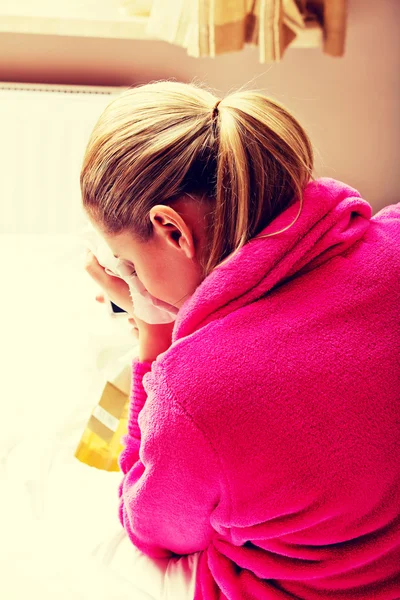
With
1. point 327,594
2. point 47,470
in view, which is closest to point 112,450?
point 47,470

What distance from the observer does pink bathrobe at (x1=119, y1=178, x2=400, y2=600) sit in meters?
0.59

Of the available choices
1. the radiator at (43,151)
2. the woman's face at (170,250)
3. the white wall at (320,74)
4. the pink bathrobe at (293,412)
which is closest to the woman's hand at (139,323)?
the woman's face at (170,250)

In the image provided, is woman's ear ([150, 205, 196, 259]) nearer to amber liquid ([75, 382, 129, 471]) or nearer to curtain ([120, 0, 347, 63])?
amber liquid ([75, 382, 129, 471])

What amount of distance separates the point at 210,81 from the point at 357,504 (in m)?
1.42

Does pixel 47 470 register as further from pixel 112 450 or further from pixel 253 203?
pixel 253 203

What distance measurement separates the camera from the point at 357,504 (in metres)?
0.61

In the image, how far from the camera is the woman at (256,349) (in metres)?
0.59

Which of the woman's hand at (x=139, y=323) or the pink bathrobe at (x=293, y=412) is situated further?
the woman's hand at (x=139, y=323)

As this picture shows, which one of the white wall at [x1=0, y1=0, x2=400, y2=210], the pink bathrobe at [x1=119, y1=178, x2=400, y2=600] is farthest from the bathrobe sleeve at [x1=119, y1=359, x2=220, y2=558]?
the white wall at [x1=0, y1=0, x2=400, y2=210]

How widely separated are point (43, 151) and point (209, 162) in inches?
41.4

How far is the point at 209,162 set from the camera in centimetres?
68

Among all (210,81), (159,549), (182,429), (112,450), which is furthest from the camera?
(210,81)

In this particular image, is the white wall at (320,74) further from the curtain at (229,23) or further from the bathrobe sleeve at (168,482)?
the bathrobe sleeve at (168,482)

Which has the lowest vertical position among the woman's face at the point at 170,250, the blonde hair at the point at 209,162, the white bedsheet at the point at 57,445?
the white bedsheet at the point at 57,445
